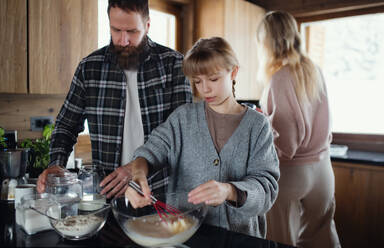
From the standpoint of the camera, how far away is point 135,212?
0.97 m

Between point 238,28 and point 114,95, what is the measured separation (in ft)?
5.52

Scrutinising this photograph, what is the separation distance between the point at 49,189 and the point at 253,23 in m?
2.50

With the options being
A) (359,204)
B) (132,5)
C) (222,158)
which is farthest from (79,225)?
(359,204)

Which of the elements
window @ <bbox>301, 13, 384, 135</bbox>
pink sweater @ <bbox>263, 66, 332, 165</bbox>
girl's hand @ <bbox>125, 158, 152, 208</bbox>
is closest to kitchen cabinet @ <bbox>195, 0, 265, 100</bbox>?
window @ <bbox>301, 13, 384, 135</bbox>

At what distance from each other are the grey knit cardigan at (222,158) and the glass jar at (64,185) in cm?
24

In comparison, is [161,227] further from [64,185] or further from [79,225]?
[64,185]

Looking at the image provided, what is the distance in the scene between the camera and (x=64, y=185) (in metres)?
1.08

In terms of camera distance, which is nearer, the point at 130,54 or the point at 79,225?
the point at 79,225

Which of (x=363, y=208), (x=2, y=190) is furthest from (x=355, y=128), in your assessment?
(x=2, y=190)

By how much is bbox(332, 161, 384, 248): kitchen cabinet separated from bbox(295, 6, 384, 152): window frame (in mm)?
503

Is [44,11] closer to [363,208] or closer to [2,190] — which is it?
[2,190]

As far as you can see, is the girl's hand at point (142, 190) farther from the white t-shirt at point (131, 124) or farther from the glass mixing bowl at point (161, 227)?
the white t-shirt at point (131, 124)

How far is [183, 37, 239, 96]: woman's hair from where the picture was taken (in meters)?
1.12

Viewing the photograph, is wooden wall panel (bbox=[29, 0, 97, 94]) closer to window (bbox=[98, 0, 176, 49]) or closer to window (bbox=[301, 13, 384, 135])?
window (bbox=[98, 0, 176, 49])
